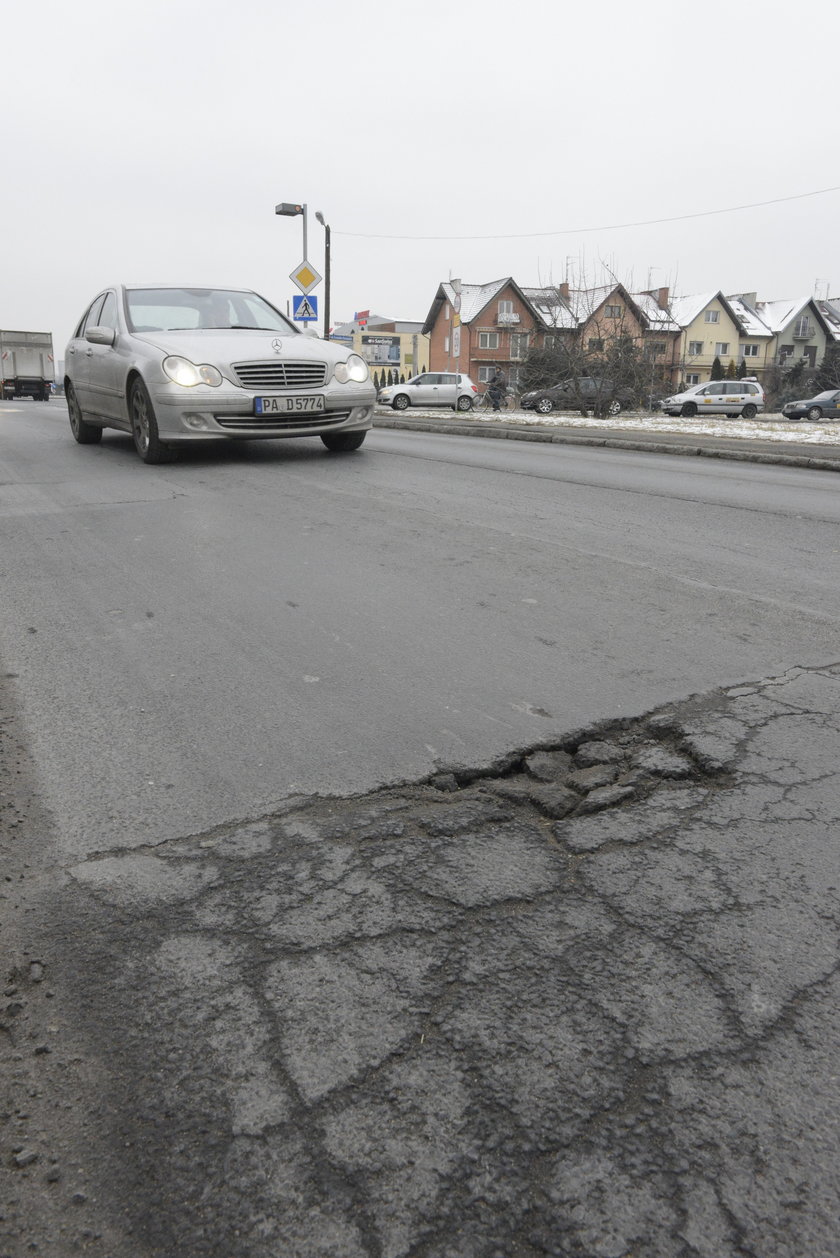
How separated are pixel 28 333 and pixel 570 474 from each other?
4340 centimetres

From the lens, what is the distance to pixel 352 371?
8992 millimetres

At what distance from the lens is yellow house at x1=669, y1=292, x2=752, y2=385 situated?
79312 millimetres

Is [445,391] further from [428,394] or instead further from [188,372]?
[188,372]

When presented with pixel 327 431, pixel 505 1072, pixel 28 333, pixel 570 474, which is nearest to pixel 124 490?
pixel 327 431

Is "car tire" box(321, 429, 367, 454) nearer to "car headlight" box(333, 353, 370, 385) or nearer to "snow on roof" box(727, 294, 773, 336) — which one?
"car headlight" box(333, 353, 370, 385)

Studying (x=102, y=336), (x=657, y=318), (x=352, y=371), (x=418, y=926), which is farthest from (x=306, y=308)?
(x=657, y=318)

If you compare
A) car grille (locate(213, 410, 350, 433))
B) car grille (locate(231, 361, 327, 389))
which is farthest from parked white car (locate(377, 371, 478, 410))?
car grille (locate(231, 361, 327, 389))

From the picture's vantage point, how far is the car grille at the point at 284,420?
838cm

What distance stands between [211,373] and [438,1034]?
24.7ft

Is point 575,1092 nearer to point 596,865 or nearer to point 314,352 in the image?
point 596,865

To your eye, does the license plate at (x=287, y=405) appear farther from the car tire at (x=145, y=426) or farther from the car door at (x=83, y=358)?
the car door at (x=83, y=358)

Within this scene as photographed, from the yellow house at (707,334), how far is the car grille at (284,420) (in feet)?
248

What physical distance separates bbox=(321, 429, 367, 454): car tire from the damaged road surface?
25.3 feet

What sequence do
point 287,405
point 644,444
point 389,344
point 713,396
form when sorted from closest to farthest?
point 287,405
point 644,444
point 713,396
point 389,344
